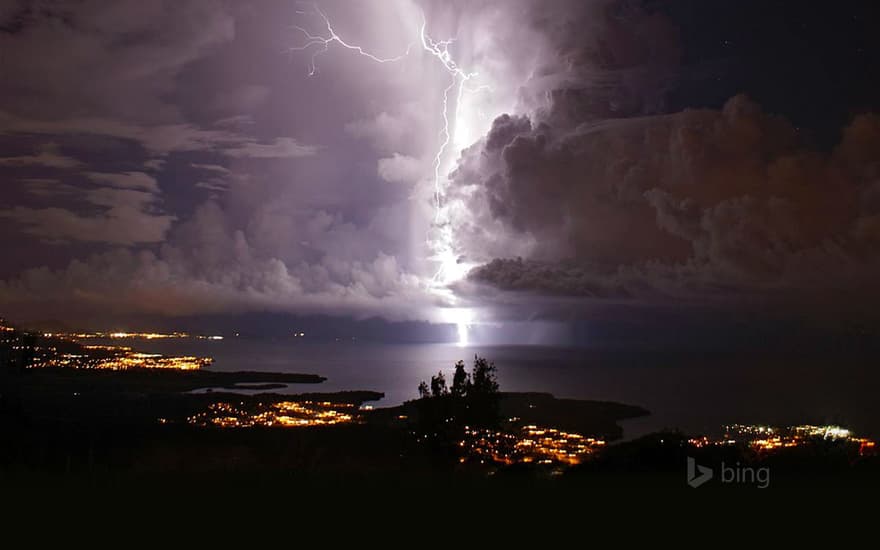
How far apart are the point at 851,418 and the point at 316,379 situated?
8107 cm

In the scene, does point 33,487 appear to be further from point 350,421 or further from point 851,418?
point 851,418

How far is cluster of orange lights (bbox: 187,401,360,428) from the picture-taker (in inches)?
2095

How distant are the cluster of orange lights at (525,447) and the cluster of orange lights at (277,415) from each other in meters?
18.8

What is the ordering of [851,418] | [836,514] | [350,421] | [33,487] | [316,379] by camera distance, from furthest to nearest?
1. [316,379]
2. [851,418]
3. [350,421]
4. [33,487]
5. [836,514]

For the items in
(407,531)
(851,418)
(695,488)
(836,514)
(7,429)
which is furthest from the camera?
(851,418)

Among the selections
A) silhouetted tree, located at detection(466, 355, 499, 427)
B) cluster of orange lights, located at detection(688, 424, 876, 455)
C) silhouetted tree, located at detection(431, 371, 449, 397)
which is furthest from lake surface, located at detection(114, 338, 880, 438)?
cluster of orange lights, located at detection(688, 424, 876, 455)

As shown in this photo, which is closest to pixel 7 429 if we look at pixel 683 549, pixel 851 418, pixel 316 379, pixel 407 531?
pixel 407 531

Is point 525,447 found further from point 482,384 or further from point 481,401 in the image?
point 482,384

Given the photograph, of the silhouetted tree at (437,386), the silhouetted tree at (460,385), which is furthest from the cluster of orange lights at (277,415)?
the silhouetted tree at (460,385)

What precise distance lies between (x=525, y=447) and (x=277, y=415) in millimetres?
29687

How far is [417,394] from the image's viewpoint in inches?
4033

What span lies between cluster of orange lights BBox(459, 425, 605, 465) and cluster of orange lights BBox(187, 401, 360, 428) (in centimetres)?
1879

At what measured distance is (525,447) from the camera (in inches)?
1448

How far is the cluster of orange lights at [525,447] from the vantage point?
31.8m
